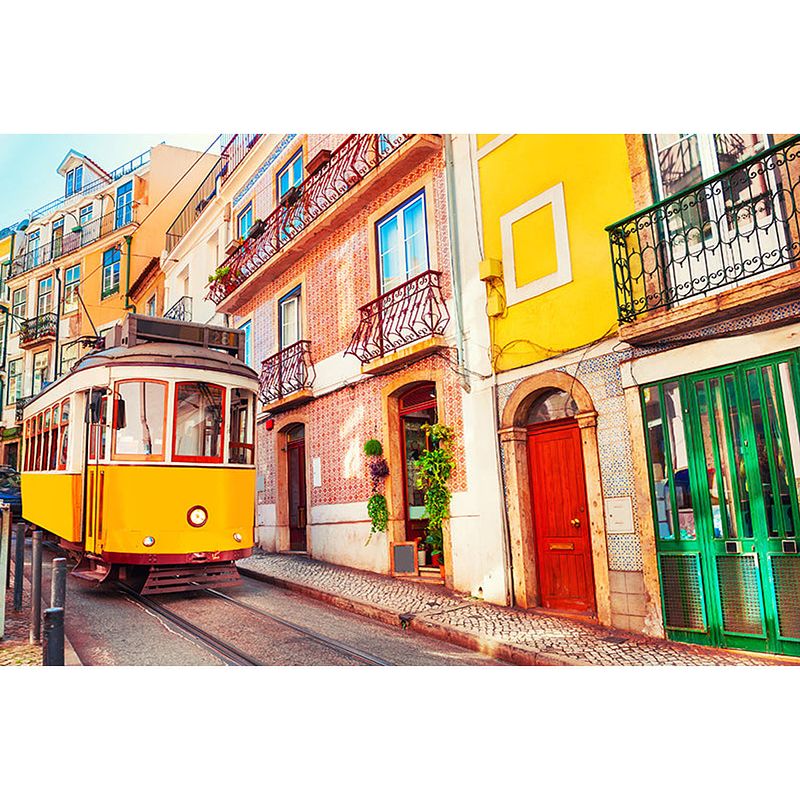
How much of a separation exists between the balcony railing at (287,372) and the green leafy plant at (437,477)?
2495mm

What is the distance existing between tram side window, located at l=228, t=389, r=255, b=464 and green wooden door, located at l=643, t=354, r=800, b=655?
3.34 m

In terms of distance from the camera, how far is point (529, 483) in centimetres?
556

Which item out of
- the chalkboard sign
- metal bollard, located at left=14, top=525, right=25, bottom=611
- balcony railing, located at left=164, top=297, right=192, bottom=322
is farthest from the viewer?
balcony railing, located at left=164, top=297, right=192, bottom=322

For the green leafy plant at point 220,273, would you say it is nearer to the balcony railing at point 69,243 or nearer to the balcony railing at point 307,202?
the balcony railing at point 307,202

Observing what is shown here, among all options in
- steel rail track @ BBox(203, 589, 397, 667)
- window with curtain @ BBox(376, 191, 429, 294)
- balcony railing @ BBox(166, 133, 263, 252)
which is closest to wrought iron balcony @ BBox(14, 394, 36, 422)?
steel rail track @ BBox(203, 589, 397, 667)

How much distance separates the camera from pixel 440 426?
20.9ft

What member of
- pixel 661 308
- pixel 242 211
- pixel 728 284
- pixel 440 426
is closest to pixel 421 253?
pixel 440 426

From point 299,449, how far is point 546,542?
4.46 metres

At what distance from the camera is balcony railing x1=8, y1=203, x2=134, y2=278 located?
195 inches

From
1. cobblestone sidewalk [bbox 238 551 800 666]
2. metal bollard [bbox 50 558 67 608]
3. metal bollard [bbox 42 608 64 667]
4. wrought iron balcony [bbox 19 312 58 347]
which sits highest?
wrought iron balcony [bbox 19 312 58 347]

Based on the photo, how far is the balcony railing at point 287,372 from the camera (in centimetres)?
848

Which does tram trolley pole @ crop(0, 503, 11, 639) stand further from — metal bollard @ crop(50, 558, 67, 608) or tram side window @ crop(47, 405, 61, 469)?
tram side window @ crop(47, 405, 61, 469)

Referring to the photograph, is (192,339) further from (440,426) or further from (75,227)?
(440,426)

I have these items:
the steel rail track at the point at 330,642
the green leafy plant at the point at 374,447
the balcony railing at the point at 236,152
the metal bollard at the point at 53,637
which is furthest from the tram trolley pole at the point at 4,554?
the balcony railing at the point at 236,152
